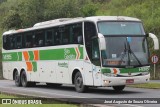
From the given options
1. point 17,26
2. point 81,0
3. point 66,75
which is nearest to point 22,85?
point 66,75

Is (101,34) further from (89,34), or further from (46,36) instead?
(46,36)

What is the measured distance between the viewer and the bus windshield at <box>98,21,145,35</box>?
22.4 meters

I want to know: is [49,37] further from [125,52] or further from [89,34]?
[125,52]

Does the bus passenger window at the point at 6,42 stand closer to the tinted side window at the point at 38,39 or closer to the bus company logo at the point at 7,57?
the bus company logo at the point at 7,57

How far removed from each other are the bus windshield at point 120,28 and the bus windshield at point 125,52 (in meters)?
0.33

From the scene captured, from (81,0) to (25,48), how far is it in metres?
56.8

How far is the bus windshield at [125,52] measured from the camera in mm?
21984

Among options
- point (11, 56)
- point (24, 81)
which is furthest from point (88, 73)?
point (11, 56)

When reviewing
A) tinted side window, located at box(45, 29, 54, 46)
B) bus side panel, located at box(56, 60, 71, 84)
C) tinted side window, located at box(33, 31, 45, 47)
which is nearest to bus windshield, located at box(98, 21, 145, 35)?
bus side panel, located at box(56, 60, 71, 84)

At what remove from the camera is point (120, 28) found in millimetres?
22719

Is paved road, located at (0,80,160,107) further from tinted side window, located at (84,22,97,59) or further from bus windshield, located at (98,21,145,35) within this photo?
bus windshield, located at (98,21,145,35)

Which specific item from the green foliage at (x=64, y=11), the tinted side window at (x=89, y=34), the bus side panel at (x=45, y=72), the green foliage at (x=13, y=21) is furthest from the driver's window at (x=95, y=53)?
the green foliage at (x=13, y=21)

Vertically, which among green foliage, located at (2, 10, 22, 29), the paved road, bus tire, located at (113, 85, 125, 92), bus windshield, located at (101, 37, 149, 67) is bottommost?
the paved road

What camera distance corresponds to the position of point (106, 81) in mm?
21938
